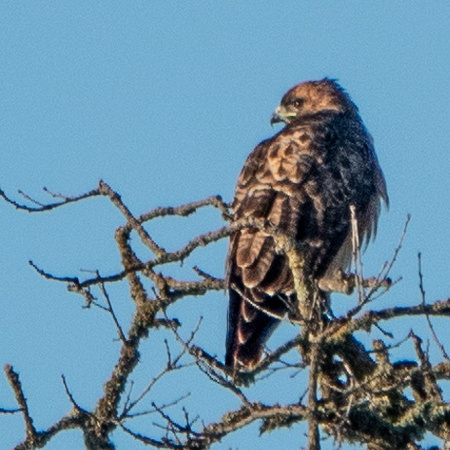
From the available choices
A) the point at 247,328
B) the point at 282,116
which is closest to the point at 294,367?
the point at 247,328

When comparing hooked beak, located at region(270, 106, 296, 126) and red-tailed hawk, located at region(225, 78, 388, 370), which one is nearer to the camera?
red-tailed hawk, located at region(225, 78, 388, 370)

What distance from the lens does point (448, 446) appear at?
5.65m

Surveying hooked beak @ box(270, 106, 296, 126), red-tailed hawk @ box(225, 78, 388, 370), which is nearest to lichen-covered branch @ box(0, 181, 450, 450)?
red-tailed hawk @ box(225, 78, 388, 370)

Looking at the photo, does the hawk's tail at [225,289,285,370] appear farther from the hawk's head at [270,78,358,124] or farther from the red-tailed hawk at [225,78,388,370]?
the hawk's head at [270,78,358,124]

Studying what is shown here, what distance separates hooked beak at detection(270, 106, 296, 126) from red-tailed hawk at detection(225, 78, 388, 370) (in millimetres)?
1002

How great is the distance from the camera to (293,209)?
26.8 feet

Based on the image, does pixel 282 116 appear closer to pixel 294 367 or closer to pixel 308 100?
pixel 308 100

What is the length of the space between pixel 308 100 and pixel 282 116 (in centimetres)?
32

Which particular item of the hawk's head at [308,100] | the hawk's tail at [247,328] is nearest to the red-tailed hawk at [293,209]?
the hawk's tail at [247,328]

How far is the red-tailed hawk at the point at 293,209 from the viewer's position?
25.0 feet

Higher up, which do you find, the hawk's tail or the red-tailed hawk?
the red-tailed hawk

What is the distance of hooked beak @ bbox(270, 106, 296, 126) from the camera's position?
11.1m

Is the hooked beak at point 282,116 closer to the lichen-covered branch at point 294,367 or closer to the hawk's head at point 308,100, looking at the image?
the hawk's head at point 308,100

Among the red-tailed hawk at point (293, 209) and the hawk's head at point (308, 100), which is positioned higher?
the hawk's head at point (308, 100)
